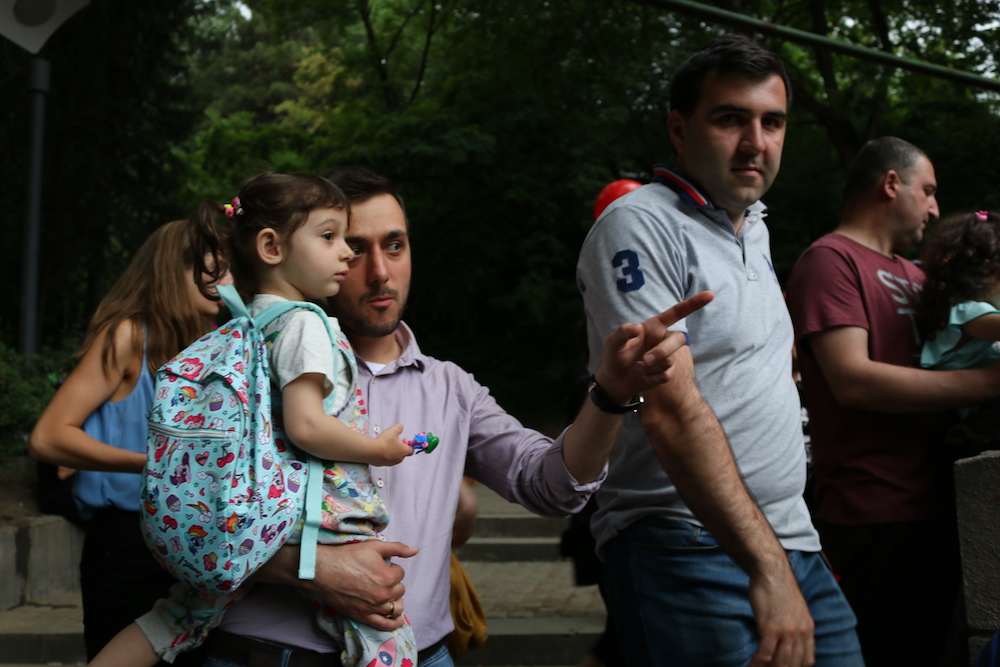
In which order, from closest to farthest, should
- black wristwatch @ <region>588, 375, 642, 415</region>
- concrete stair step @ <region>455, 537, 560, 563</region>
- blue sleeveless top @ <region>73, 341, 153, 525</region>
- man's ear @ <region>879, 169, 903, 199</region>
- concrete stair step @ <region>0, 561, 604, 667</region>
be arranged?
black wristwatch @ <region>588, 375, 642, 415</region> → blue sleeveless top @ <region>73, 341, 153, 525</region> → man's ear @ <region>879, 169, 903, 199</region> → concrete stair step @ <region>0, 561, 604, 667</region> → concrete stair step @ <region>455, 537, 560, 563</region>

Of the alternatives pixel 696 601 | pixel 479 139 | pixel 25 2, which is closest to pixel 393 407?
pixel 696 601

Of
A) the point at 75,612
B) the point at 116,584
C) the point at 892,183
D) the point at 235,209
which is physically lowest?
the point at 75,612

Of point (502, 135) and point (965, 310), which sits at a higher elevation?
point (502, 135)

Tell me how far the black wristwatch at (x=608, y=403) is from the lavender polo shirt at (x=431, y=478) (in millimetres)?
183

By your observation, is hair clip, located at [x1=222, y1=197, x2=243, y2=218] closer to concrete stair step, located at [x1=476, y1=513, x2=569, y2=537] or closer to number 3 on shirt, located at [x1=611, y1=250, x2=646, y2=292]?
number 3 on shirt, located at [x1=611, y1=250, x2=646, y2=292]

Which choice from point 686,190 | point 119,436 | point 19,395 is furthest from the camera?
point 19,395

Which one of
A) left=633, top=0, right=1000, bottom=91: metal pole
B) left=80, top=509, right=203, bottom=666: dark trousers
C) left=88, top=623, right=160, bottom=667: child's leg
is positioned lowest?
left=80, top=509, right=203, bottom=666: dark trousers

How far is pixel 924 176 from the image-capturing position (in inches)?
141

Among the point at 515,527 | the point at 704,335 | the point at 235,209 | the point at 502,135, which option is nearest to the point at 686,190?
the point at 704,335

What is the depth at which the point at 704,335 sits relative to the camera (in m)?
2.40

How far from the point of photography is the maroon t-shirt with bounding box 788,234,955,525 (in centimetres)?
318

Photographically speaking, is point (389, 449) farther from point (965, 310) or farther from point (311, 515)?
point (965, 310)

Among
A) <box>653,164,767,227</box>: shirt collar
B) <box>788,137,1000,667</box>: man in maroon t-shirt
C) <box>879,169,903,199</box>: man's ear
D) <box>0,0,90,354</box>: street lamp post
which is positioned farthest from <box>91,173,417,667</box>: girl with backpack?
<box>0,0,90,354</box>: street lamp post

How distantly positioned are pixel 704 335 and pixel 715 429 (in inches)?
11.0
